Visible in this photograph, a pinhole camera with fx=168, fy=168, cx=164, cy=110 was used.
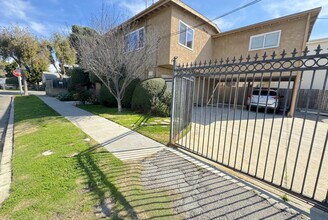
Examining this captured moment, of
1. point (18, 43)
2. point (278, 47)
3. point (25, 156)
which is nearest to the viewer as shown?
point (25, 156)

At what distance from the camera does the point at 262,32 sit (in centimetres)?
1204

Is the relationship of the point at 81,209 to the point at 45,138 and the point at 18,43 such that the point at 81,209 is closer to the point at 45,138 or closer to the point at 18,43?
the point at 45,138

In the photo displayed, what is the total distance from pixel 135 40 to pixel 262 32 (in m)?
9.03

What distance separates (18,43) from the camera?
725 inches

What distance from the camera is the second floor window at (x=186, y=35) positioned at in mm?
11617

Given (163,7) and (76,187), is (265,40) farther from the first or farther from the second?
(76,187)

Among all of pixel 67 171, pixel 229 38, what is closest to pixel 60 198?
pixel 67 171

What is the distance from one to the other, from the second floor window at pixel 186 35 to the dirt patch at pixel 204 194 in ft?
33.5

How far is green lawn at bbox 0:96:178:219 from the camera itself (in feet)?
7.55

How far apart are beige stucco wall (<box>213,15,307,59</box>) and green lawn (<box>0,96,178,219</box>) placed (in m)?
12.6

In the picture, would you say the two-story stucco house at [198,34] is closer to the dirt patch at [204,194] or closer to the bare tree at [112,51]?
the bare tree at [112,51]

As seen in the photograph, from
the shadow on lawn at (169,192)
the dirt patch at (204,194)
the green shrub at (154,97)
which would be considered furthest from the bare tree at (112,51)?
the dirt patch at (204,194)

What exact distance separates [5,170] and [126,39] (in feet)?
27.6

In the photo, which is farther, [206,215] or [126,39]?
[126,39]
